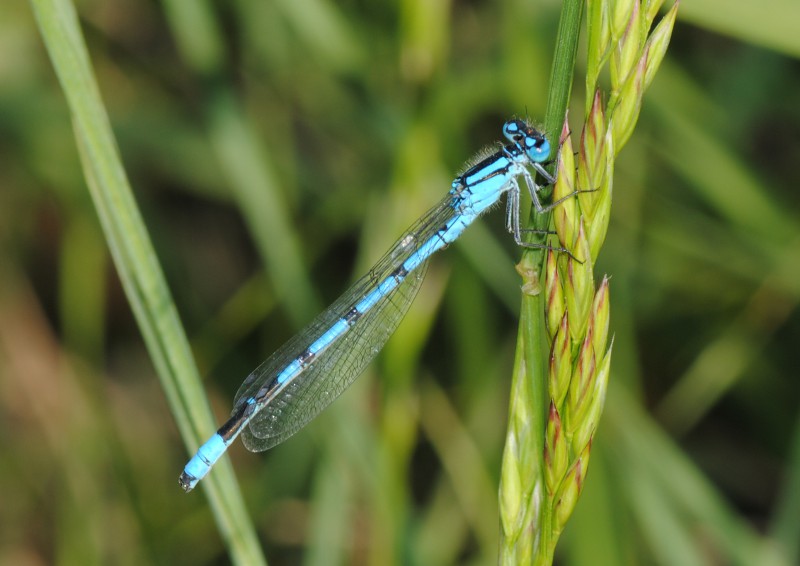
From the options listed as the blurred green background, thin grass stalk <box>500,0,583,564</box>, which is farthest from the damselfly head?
thin grass stalk <box>500,0,583,564</box>

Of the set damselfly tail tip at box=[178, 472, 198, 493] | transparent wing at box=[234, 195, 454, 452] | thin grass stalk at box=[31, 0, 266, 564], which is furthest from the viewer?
transparent wing at box=[234, 195, 454, 452]

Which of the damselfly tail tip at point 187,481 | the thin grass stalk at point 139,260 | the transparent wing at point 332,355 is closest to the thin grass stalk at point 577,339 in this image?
the thin grass stalk at point 139,260

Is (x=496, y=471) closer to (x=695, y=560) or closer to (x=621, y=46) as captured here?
(x=695, y=560)

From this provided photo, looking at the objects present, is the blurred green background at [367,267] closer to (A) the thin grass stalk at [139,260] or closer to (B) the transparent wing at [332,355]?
(B) the transparent wing at [332,355]

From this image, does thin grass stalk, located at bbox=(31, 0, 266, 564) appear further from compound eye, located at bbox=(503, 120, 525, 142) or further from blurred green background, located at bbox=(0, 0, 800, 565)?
compound eye, located at bbox=(503, 120, 525, 142)

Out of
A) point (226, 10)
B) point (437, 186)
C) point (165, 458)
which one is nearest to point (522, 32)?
point (437, 186)
